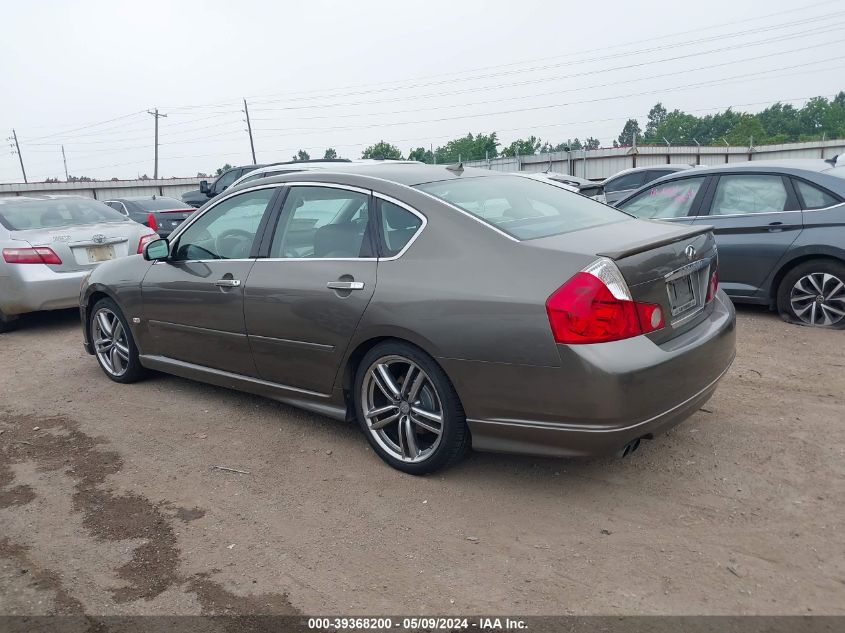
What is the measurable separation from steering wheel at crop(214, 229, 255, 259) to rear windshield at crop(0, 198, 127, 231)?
4256 millimetres

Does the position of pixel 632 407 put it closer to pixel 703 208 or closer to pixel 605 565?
pixel 605 565

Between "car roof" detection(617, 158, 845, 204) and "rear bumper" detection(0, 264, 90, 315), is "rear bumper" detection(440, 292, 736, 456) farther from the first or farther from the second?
"rear bumper" detection(0, 264, 90, 315)

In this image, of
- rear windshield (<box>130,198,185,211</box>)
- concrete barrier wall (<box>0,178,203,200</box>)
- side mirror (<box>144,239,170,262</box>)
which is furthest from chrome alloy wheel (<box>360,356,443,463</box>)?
concrete barrier wall (<box>0,178,203,200</box>)

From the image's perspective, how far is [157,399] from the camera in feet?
17.3

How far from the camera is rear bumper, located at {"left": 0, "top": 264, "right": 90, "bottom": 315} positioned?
7.38m

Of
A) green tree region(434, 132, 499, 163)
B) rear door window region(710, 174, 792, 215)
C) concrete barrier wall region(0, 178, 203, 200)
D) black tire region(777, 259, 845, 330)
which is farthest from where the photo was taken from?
green tree region(434, 132, 499, 163)

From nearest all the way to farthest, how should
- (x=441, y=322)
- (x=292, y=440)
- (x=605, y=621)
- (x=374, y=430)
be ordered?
(x=605, y=621) < (x=441, y=322) < (x=374, y=430) < (x=292, y=440)

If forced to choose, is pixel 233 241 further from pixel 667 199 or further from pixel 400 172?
pixel 667 199

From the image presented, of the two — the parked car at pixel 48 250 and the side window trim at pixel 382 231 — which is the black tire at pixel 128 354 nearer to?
the parked car at pixel 48 250

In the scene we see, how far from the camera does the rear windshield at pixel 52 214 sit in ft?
25.8

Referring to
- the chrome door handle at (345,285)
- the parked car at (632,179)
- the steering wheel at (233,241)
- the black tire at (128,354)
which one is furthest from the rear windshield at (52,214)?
the parked car at (632,179)

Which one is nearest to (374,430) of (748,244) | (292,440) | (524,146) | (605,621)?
(292,440)

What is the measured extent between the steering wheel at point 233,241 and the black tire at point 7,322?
4.48m

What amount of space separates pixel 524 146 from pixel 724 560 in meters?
62.6
